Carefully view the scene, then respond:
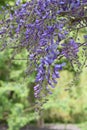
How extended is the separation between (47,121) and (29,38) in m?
4.84

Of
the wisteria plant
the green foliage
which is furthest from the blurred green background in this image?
the wisteria plant

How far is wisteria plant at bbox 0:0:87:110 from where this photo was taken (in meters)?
0.91

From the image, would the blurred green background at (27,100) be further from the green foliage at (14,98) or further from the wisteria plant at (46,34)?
the wisteria plant at (46,34)

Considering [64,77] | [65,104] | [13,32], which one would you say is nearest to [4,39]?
[13,32]

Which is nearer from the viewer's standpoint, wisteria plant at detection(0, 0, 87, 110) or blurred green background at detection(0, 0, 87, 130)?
wisteria plant at detection(0, 0, 87, 110)

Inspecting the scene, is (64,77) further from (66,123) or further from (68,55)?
(68,55)

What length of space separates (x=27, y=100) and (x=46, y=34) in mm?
4264

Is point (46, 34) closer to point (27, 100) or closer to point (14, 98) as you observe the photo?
point (14, 98)

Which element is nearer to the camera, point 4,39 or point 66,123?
point 4,39

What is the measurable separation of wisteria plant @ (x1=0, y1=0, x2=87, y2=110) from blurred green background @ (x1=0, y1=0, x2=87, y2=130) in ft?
8.04

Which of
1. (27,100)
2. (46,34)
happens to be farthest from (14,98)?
(46,34)

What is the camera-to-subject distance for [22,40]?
1.01 m

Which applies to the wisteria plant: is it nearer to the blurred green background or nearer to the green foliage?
the blurred green background

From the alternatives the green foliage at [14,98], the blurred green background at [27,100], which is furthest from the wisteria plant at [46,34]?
the green foliage at [14,98]
